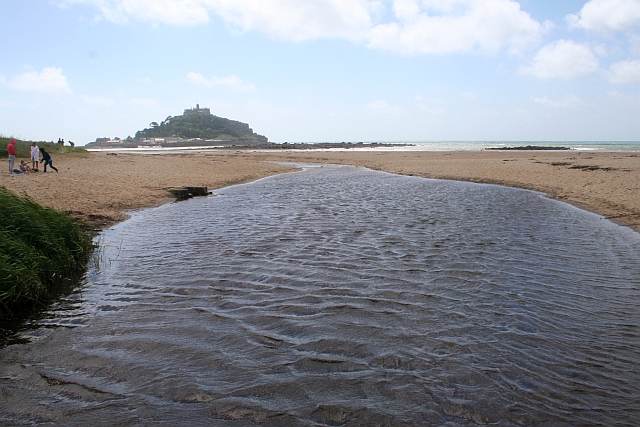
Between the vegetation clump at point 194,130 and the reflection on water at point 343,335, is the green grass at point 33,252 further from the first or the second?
the vegetation clump at point 194,130

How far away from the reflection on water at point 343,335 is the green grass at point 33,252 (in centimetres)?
62

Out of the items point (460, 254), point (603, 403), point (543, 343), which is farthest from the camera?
point (460, 254)

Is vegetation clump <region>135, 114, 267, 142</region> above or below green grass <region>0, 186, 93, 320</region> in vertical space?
above

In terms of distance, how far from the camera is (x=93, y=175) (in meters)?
24.3

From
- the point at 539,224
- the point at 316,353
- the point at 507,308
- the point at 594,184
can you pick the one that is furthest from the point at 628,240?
the point at 594,184

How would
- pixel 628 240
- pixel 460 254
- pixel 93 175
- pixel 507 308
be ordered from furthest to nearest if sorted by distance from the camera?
pixel 93 175 < pixel 628 240 < pixel 460 254 < pixel 507 308

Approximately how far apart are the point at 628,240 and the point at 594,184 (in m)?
11.7

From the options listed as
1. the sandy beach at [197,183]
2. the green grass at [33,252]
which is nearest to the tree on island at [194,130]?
the sandy beach at [197,183]

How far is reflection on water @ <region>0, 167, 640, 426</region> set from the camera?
4.52 m

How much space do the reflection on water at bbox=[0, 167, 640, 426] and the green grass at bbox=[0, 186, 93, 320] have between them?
2.03ft

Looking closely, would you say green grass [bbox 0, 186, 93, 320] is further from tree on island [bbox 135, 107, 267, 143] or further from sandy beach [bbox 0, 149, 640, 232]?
tree on island [bbox 135, 107, 267, 143]

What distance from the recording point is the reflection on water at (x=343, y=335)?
4.52 m

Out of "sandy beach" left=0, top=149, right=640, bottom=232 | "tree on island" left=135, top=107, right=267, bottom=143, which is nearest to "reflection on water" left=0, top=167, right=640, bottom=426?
"sandy beach" left=0, top=149, right=640, bottom=232

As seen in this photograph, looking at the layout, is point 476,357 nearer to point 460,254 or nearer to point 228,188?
point 460,254
